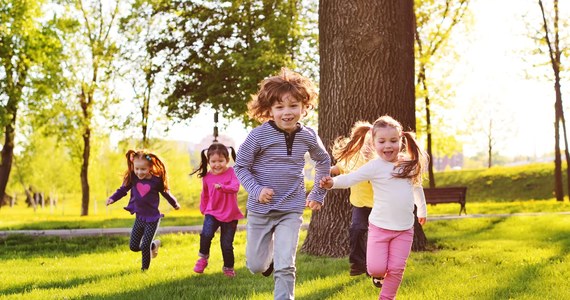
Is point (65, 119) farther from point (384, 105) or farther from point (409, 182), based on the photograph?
point (409, 182)

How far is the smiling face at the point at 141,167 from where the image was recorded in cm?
870

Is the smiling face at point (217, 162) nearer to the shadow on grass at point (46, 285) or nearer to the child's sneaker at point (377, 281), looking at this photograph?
the shadow on grass at point (46, 285)

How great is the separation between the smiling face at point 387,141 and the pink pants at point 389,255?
2.11 feet

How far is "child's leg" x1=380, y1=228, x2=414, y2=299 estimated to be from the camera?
18.2 feet

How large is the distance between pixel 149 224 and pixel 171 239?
5.11 meters

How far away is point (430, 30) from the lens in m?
31.5

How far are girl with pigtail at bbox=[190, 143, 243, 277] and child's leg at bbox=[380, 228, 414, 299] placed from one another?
3.04 meters

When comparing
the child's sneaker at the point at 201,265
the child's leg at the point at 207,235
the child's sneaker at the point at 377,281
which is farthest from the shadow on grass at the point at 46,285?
the child's sneaker at the point at 377,281

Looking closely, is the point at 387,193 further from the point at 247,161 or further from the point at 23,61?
the point at 23,61

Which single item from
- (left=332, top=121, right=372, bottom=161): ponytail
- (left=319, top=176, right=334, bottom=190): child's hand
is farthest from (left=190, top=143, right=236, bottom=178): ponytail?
(left=319, top=176, right=334, bottom=190): child's hand

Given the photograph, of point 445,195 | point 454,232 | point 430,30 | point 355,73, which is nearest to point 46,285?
point 355,73

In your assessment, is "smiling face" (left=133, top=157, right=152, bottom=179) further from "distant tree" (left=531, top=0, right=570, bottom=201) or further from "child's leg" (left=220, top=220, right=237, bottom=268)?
"distant tree" (left=531, top=0, right=570, bottom=201)

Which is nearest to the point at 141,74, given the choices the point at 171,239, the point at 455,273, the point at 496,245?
the point at 171,239

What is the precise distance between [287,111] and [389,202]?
1.17m
